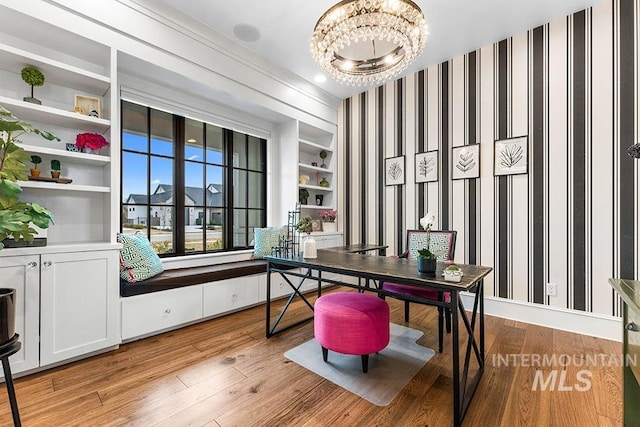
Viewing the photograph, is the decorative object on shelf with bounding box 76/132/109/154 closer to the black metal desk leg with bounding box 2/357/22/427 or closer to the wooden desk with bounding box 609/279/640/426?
the black metal desk leg with bounding box 2/357/22/427

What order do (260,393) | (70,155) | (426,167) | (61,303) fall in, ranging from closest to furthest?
(260,393), (61,303), (70,155), (426,167)

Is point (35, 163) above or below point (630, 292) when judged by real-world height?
above

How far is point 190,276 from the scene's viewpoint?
2840mm

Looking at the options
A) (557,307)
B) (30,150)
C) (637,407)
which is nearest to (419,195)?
(557,307)

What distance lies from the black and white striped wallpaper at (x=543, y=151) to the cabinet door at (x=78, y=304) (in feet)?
11.3

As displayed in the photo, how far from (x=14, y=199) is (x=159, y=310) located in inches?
55.6

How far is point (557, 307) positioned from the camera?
290cm

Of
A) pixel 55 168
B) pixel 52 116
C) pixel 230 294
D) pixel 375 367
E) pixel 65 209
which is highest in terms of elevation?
pixel 52 116

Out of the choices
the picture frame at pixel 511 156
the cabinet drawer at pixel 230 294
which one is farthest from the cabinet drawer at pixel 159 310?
the picture frame at pixel 511 156

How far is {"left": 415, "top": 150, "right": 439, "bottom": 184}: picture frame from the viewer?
3.77m

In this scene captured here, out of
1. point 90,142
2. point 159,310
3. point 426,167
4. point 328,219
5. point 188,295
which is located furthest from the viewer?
point 328,219

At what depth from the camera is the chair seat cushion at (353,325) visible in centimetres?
199

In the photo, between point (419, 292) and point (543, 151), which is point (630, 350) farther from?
point (543, 151)

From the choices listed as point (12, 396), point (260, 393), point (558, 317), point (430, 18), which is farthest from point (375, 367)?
point (430, 18)
